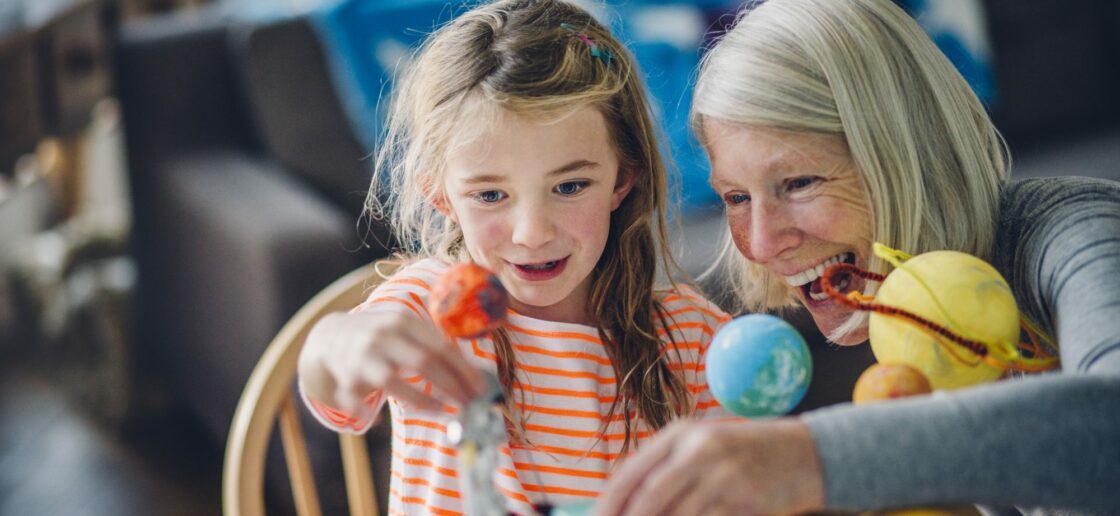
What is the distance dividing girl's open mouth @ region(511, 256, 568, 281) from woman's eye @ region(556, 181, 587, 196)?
2.0 inches

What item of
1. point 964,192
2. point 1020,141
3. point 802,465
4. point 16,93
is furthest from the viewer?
point 16,93

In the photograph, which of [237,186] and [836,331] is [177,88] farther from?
[836,331]

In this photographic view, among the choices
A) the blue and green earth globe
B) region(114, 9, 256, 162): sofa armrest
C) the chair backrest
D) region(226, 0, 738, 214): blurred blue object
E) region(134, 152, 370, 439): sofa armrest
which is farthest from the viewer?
region(114, 9, 256, 162): sofa armrest

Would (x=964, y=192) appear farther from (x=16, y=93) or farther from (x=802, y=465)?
(x=16, y=93)

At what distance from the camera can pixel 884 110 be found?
2.64 ft

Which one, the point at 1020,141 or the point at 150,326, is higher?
the point at 1020,141

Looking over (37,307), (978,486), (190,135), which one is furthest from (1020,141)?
(37,307)

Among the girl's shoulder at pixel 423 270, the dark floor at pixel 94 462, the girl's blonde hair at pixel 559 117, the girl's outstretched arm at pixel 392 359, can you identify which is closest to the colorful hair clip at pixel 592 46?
the girl's blonde hair at pixel 559 117

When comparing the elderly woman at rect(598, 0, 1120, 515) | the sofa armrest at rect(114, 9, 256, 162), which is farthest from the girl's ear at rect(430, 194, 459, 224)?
the sofa armrest at rect(114, 9, 256, 162)

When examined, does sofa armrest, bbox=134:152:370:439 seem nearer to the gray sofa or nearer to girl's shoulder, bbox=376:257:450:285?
the gray sofa

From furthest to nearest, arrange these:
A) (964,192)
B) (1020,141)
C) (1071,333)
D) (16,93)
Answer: (16,93) → (1020,141) → (964,192) → (1071,333)

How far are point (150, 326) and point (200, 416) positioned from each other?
23 cm

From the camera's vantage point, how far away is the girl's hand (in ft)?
1.92

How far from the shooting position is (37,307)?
2691 mm
